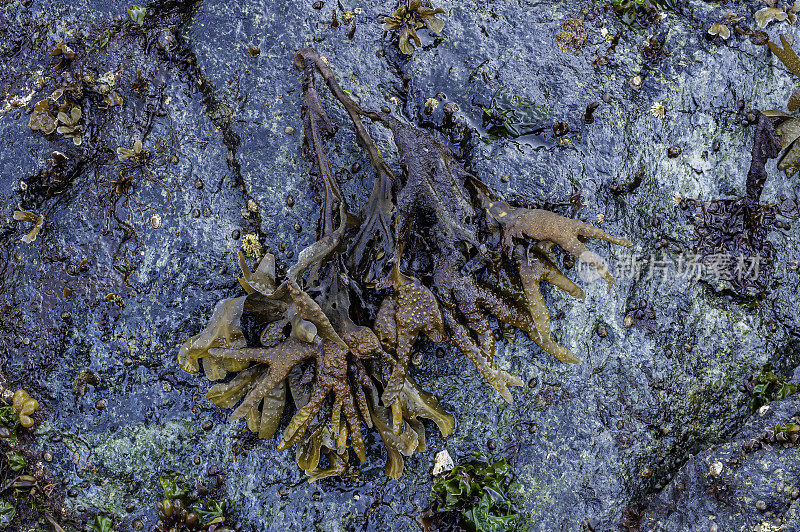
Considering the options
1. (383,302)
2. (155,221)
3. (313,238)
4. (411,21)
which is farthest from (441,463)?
(411,21)

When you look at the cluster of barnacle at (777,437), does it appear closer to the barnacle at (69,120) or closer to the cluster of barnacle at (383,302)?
the cluster of barnacle at (383,302)

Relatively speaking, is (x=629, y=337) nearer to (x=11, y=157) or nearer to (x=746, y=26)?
(x=746, y=26)

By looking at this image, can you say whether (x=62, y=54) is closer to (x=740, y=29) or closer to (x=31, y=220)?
(x=31, y=220)

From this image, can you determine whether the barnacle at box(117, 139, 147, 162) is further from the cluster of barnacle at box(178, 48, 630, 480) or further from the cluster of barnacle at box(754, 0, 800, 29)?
the cluster of barnacle at box(754, 0, 800, 29)

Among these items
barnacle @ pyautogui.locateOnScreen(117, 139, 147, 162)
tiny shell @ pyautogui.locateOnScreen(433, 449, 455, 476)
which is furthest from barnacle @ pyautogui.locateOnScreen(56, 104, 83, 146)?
tiny shell @ pyautogui.locateOnScreen(433, 449, 455, 476)

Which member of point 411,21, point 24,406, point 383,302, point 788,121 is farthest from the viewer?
point 788,121
